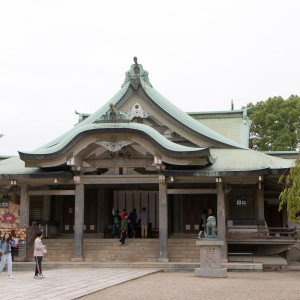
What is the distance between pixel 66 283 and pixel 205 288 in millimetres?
3826

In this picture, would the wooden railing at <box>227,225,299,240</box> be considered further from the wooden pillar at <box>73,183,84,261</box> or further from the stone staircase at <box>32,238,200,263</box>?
the wooden pillar at <box>73,183,84,261</box>

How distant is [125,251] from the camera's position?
20875mm

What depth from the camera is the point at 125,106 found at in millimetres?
24203

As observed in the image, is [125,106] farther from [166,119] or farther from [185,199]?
[185,199]

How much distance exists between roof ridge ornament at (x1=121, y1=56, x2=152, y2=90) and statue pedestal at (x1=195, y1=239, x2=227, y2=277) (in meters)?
10.0

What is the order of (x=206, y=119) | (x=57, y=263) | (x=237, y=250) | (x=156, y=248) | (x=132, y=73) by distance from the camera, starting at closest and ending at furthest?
(x=57, y=263) < (x=156, y=248) < (x=237, y=250) < (x=132, y=73) < (x=206, y=119)

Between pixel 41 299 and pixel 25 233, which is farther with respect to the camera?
pixel 25 233

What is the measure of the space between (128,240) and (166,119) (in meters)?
5.94

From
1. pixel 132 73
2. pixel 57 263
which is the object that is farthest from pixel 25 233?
pixel 132 73

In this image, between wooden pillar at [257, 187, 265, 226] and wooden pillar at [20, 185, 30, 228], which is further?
wooden pillar at [257, 187, 265, 226]

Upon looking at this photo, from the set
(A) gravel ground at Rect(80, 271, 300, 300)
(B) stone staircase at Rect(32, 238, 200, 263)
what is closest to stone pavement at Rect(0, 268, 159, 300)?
Answer: (A) gravel ground at Rect(80, 271, 300, 300)

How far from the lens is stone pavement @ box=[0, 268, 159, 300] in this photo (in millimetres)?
11281

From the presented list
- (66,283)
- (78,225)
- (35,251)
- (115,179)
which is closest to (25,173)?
(78,225)

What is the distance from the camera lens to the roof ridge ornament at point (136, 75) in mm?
23953
